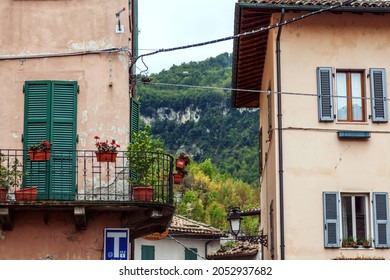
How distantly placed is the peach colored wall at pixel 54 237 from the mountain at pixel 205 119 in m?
76.4

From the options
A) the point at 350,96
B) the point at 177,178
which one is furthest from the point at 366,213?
the point at 177,178

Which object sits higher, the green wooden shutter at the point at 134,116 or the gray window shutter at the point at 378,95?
the gray window shutter at the point at 378,95

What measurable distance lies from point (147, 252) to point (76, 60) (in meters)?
17.7

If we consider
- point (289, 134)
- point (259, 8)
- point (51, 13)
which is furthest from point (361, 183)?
point (51, 13)

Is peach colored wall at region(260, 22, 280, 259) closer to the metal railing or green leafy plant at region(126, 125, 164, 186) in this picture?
the metal railing

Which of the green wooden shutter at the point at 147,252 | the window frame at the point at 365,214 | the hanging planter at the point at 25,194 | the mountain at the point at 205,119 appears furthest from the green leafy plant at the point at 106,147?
the mountain at the point at 205,119

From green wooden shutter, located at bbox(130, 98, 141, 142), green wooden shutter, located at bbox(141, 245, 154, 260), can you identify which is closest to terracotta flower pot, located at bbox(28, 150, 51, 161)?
green wooden shutter, located at bbox(130, 98, 141, 142)

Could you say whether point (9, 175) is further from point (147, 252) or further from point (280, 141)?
point (147, 252)

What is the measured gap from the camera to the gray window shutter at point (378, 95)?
76.3 feet

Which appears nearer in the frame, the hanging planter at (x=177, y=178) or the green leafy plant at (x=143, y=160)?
the green leafy plant at (x=143, y=160)

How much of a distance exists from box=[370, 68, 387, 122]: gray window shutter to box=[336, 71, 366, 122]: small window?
246mm

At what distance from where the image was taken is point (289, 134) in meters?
23.0

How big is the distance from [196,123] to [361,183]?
11421 centimetres

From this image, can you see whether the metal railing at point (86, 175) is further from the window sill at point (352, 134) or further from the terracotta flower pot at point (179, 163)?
the window sill at point (352, 134)
